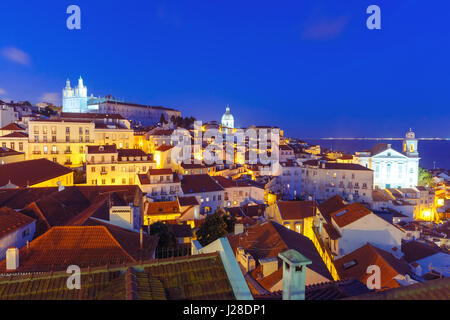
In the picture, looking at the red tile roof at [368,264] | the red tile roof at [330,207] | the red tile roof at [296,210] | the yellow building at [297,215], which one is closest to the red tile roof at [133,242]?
the red tile roof at [368,264]

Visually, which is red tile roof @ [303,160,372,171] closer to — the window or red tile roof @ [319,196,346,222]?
red tile roof @ [319,196,346,222]

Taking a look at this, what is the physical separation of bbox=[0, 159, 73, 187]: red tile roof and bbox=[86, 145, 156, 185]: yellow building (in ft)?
15.2

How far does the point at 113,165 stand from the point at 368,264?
31276 millimetres

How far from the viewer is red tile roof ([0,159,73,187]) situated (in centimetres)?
2447

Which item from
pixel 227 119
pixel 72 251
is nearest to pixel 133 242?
pixel 72 251

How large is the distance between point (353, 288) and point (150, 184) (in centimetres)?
2765

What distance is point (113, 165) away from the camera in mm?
36469

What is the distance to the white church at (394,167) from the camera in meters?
54.9

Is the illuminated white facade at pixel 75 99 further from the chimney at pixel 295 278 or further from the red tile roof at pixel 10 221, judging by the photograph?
the chimney at pixel 295 278

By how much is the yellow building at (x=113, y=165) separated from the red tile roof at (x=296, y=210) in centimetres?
2101

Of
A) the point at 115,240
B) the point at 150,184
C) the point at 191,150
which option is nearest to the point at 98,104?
the point at 191,150

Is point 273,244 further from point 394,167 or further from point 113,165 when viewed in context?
point 394,167

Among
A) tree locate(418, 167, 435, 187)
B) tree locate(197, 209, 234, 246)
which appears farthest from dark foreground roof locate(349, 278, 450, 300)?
tree locate(418, 167, 435, 187)

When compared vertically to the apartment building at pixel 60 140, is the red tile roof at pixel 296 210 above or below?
below
